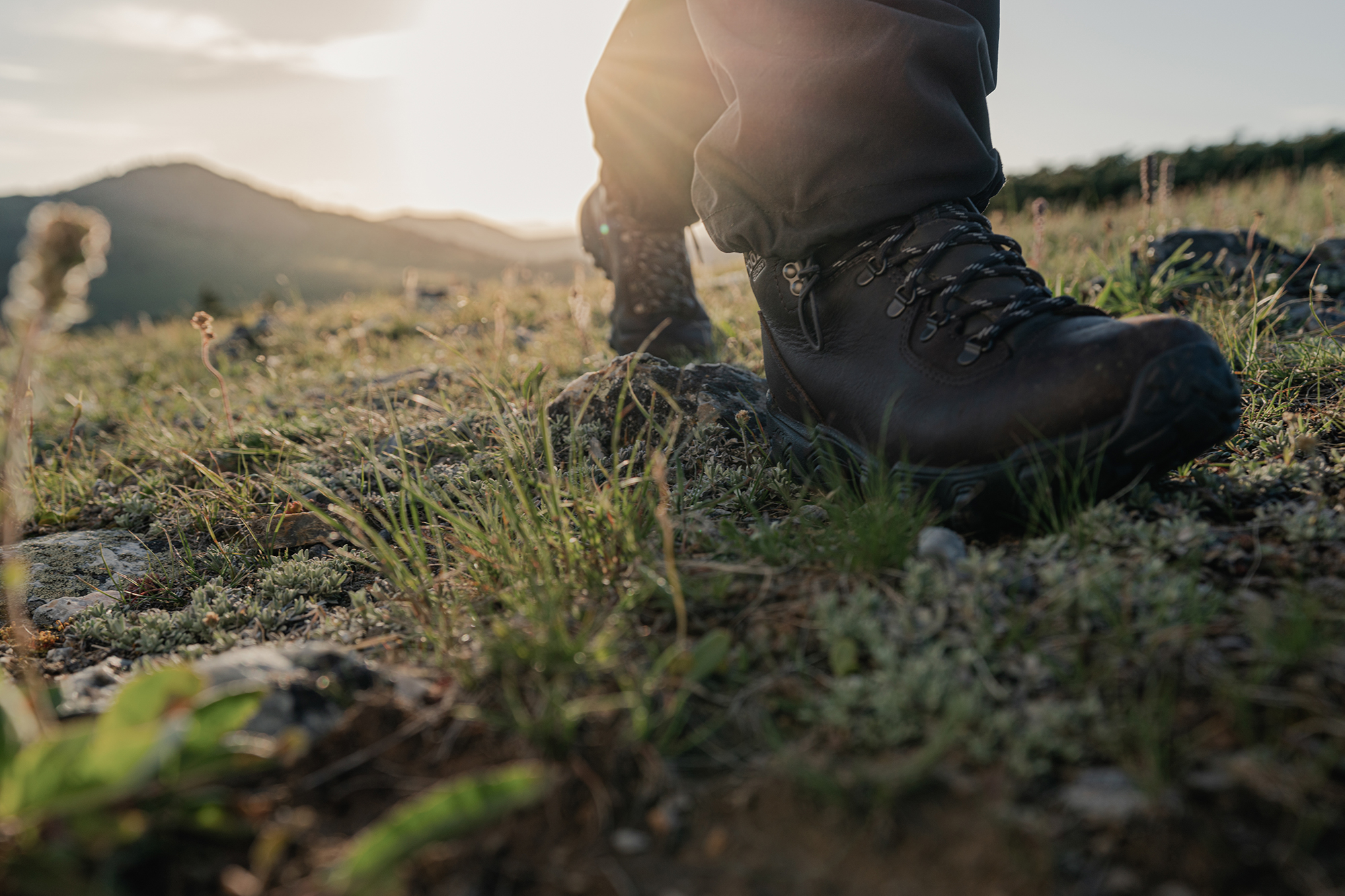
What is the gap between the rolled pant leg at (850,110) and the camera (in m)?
1.79

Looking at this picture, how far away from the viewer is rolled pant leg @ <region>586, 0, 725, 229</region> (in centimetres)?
264

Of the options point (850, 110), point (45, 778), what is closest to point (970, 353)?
point (850, 110)

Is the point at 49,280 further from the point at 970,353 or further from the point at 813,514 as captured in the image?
the point at 970,353

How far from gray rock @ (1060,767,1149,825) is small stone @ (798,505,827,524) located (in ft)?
2.59

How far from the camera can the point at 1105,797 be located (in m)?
0.95

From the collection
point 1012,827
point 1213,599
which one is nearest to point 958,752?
point 1012,827

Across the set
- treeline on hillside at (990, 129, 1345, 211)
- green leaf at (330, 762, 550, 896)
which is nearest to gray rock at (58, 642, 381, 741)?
green leaf at (330, 762, 550, 896)

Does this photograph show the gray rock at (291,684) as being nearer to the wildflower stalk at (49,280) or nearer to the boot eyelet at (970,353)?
the wildflower stalk at (49,280)

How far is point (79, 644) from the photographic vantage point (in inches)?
75.4

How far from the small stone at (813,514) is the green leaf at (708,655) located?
54 cm

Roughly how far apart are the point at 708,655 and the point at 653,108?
2298 millimetres

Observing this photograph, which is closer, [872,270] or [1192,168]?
[872,270]

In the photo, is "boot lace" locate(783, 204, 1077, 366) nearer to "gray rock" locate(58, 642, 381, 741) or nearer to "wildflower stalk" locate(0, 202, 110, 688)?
"gray rock" locate(58, 642, 381, 741)

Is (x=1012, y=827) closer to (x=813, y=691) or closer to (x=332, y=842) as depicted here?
(x=813, y=691)
